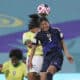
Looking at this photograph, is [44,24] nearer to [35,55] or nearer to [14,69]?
[35,55]

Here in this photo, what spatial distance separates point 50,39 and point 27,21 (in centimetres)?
367

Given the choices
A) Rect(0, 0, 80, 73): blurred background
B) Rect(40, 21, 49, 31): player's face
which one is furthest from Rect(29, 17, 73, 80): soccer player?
Rect(0, 0, 80, 73): blurred background

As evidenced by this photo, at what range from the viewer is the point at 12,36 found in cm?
938

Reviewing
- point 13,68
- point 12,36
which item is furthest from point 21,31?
point 13,68

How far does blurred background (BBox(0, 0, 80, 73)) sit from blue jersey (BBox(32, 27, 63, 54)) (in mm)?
3473

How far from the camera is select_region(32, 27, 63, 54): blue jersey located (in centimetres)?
A: 560

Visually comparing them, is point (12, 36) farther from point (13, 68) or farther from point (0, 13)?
point (13, 68)

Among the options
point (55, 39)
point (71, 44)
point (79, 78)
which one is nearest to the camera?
point (55, 39)

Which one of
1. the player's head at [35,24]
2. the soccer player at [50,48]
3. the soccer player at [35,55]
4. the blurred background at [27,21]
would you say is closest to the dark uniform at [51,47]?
the soccer player at [50,48]

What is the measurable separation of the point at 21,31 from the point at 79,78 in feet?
6.45

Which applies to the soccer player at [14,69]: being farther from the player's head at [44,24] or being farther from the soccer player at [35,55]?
the player's head at [44,24]

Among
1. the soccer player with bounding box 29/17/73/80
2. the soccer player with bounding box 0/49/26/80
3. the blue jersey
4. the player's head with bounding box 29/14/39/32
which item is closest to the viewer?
the soccer player with bounding box 29/17/73/80

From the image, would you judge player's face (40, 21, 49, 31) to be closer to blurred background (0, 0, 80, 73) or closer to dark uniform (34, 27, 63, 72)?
dark uniform (34, 27, 63, 72)

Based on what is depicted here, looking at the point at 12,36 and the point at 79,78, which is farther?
the point at 12,36
